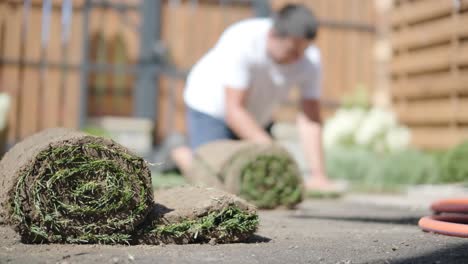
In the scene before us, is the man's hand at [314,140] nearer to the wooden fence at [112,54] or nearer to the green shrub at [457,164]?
the green shrub at [457,164]

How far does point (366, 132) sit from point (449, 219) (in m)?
4.38

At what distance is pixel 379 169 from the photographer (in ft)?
21.2

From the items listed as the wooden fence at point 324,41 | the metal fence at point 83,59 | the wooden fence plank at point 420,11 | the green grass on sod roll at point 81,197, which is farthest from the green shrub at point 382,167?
the green grass on sod roll at point 81,197

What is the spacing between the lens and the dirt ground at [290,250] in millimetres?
Answer: 1804

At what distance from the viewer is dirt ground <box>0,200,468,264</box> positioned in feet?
5.92

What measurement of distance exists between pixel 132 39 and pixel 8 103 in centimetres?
164

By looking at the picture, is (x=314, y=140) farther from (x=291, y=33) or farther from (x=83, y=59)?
A: (x=83, y=59)

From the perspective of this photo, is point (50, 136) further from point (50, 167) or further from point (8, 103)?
point (8, 103)

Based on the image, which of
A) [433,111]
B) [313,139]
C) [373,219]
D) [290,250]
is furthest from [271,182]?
[433,111]

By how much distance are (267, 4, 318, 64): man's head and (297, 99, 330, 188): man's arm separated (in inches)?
22.4

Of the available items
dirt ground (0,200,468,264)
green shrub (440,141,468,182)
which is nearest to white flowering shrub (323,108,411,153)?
green shrub (440,141,468,182)

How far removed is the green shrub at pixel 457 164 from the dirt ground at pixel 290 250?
110 inches

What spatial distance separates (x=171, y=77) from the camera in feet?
24.8

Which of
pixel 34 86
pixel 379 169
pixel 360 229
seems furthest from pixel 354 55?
pixel 360 229
